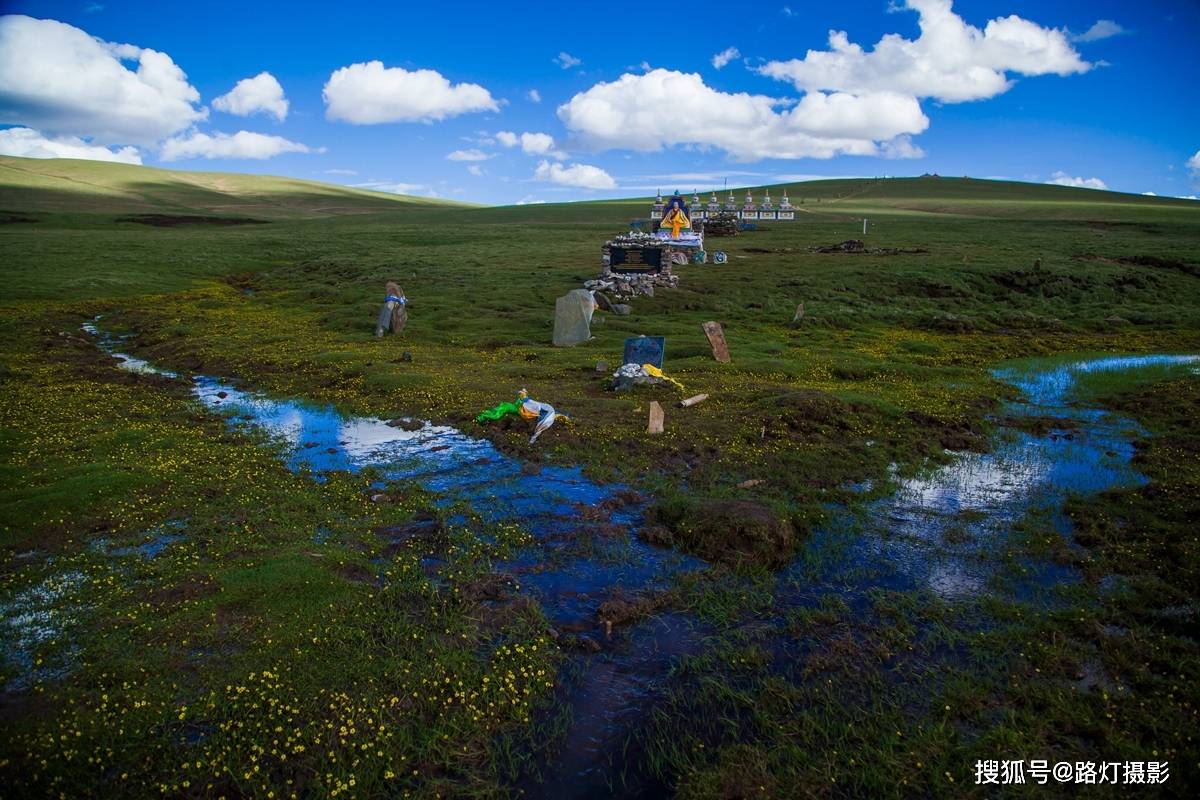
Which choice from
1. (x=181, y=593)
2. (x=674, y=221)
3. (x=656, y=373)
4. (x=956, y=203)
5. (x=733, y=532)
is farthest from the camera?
(x=956, y=203)

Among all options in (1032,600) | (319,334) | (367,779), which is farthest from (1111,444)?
(319,334)

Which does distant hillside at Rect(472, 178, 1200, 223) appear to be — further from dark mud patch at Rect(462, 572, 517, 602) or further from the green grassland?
dark mud patch at Rect(462, 572, 517, 602)

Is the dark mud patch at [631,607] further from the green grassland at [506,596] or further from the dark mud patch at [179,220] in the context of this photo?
the dark mud patch at [179,220]

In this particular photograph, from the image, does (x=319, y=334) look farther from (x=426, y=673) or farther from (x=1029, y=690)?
(x=1029, y=690)

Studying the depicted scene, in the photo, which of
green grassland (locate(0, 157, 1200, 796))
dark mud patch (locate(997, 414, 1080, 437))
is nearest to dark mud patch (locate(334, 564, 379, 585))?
green grassland (locate(0, 157, 1200, 796))

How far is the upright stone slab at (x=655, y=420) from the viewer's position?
20.0 m

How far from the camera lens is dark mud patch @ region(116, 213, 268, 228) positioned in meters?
125

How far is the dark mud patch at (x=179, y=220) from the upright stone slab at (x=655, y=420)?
131614 mm

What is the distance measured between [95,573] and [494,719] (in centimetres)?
797

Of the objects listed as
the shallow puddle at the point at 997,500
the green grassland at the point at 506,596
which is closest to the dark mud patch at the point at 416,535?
the green grassland at the point at 506,596

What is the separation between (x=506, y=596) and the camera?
1152 cm

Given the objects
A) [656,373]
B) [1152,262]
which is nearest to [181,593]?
[656,373]

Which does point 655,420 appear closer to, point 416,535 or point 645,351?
point 645,351

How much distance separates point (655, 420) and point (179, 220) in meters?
143
